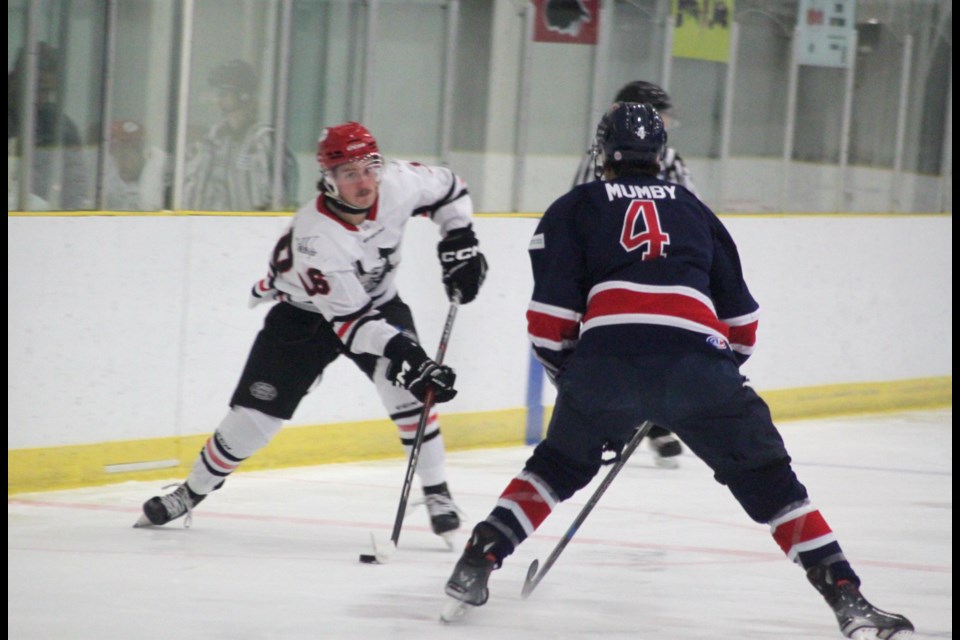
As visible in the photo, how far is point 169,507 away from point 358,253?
2.92 feet

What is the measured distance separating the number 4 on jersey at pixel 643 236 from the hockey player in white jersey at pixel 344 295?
0.86 metres

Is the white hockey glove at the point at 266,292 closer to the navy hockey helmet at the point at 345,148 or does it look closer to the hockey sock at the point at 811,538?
the navy hockey helmet at the point at 345,148

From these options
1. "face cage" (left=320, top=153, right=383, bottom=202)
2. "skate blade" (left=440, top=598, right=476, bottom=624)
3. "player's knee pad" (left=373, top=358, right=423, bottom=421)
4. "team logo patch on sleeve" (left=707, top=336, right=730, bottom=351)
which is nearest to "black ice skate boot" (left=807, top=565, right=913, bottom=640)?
"team logo patch on sleeve" (left=707, top=336, right=730, bottom=351)

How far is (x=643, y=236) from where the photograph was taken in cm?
303

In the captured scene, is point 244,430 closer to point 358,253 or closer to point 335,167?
point 358,253

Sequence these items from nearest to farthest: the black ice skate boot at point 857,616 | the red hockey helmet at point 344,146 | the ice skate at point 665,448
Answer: the black ice skate boot at point 857,616 < the red hockey helmet at point 344,146 < the ice skate at point 665,448

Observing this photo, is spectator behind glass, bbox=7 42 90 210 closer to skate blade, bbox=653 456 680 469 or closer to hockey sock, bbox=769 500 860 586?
skate blade, bbox=653 456 680 469

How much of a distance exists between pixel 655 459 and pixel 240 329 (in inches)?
59.8

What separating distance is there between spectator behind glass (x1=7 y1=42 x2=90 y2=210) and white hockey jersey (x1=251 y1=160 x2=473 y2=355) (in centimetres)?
93

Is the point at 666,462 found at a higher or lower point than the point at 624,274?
lower

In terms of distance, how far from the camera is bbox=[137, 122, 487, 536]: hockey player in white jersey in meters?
3.74

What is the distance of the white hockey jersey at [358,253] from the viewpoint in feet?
12.2

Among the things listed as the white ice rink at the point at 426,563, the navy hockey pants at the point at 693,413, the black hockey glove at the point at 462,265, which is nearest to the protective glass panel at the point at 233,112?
Result: the white ice rink at the point at 426,563

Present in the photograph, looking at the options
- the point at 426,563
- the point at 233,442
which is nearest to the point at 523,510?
the point at 426,563
